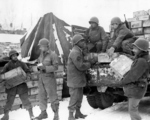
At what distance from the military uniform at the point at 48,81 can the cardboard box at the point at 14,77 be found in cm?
50

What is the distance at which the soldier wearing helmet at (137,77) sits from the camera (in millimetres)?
4020

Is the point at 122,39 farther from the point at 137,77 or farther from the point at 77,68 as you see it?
the point at 137,77

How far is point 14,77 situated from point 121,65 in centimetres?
252

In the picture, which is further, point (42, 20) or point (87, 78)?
point (42, 20)

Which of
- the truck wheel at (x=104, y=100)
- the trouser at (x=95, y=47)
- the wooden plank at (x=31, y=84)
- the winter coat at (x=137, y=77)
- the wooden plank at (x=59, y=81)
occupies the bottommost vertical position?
the truck wheel at (x=104, y=100)

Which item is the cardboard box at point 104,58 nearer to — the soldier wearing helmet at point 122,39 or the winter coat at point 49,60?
the soldier wearing helmet at point 122,39

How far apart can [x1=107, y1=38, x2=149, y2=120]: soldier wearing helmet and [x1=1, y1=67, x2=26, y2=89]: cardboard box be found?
8.43 feet

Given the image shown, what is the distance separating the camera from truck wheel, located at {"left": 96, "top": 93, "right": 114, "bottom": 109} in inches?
248

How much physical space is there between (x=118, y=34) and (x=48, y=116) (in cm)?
270

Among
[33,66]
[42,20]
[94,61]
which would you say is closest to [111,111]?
[94,61]

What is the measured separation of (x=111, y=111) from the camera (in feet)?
19.9

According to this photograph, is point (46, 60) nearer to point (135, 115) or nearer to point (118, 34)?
point (118, 34)

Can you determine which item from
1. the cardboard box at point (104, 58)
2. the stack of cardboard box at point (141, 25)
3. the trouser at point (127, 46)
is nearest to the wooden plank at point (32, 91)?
the cardboard box at point (104, 58)

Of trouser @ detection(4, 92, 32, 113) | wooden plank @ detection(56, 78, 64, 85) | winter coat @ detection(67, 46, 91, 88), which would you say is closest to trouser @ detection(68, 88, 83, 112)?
winter coat @ detection(67, 46, 91, 88)
